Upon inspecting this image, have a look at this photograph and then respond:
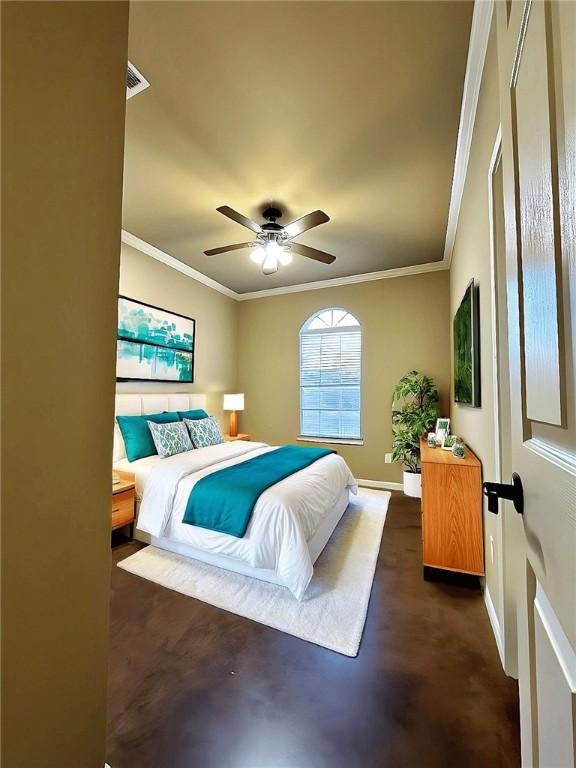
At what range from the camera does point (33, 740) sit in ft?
2.39

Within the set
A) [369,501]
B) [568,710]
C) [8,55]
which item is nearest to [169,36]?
[8,55]

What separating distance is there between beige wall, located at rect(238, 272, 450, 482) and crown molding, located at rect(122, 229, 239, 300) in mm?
590

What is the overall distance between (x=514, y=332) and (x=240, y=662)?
1.85 m

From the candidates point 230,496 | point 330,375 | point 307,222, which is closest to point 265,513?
point 230,496

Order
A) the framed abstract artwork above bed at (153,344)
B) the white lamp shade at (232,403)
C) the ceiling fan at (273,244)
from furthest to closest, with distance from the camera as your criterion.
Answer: the white lamp shade at (232,403) → the framed abstract artwork above bed at (153,344) → the ceiling fan at (273,244)

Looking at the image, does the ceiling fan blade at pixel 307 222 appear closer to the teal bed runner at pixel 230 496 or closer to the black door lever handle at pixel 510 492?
the teal bed runner at pixel 230 496

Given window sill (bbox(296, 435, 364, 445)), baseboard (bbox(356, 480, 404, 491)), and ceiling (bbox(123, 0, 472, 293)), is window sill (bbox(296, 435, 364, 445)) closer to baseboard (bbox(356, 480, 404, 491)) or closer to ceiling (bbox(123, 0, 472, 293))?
baseboard (bbox(356, 480, 404, 491))

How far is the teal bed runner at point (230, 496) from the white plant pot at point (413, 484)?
6.41 ft

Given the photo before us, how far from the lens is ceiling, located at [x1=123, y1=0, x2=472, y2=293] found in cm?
152

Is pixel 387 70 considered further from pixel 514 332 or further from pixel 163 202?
pixel 163 202

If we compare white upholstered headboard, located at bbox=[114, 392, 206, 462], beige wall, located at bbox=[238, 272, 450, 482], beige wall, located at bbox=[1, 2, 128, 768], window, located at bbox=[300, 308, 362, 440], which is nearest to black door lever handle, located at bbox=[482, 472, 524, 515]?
beige wall, located at bbox=[1, 2, 128, 768]

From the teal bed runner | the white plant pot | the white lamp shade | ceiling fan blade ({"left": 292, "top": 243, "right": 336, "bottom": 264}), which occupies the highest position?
ceiling fan blade ({"left": 292, "top": 243, "right": 336, "bottom": 264})

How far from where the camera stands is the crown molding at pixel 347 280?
4312 millimetres

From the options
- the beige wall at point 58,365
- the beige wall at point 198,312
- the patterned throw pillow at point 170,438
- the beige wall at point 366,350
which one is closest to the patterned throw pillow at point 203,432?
the patterned throw pillow at point 170,438
